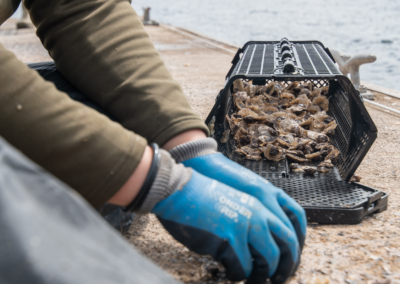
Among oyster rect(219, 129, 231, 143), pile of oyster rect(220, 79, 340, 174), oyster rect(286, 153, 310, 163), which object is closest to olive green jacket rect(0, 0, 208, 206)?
oyster rect(219, 129, 231, 143)

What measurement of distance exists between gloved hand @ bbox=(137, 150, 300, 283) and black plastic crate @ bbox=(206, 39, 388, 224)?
1.72 feet

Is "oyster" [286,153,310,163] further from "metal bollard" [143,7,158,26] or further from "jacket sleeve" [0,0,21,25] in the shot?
"metal bollard" [143,7,158,26]

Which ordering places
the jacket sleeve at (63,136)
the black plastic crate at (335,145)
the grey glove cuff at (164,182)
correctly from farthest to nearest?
the black plastic crate at (335,145) → the grey glove cuff at (164,182) → the jacket sleeve at (63,136)

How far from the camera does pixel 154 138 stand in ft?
3.86

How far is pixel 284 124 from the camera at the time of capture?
6.91 ft

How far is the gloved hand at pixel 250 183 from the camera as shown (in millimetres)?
989

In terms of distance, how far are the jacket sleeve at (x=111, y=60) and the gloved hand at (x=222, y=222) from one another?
32 cm

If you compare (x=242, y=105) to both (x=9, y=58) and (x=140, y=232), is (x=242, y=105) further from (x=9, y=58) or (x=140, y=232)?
(x=9, y=58)

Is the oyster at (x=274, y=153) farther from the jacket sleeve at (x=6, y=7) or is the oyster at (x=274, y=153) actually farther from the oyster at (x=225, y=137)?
the jacket sleeve at (x=6, y=7)

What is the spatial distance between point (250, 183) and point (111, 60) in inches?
27.9

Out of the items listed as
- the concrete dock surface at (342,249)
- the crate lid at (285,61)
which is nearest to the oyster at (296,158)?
the concrete dock surface at (342,249)

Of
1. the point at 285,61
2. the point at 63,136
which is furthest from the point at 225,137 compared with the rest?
the point at 63,136

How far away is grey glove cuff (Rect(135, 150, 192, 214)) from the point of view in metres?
0.88

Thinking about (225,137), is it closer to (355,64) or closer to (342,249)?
(342,249)
